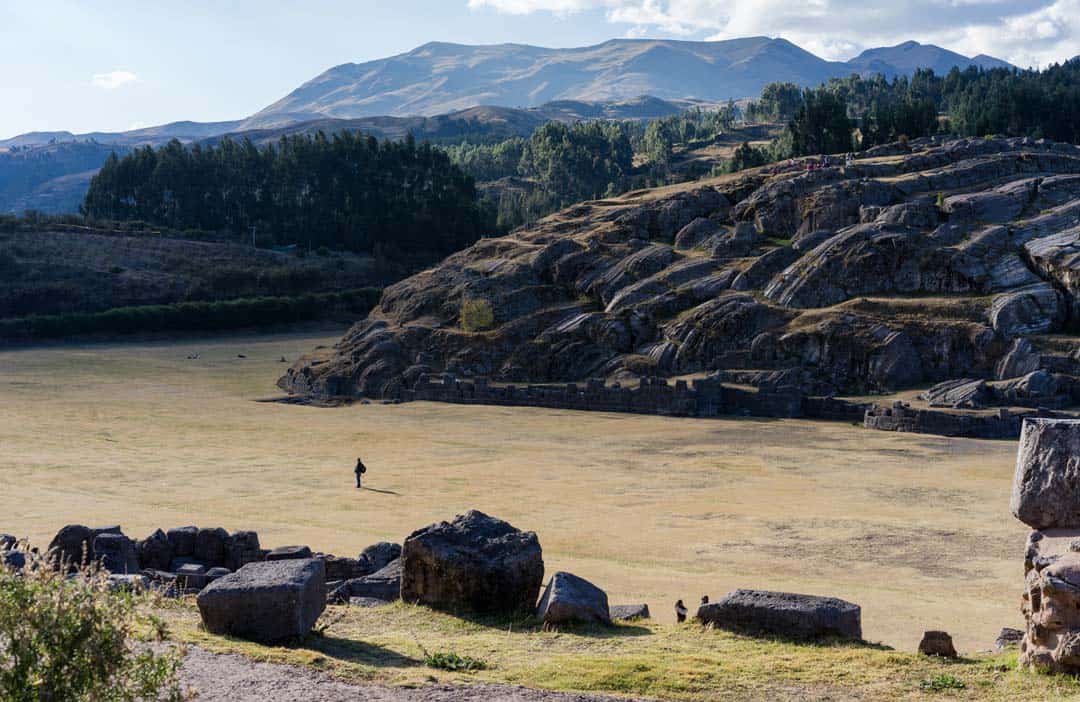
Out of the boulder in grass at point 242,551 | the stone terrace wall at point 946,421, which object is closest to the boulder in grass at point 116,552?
the boulder in grass at point 242,551

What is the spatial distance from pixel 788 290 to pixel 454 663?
6038 centimetres

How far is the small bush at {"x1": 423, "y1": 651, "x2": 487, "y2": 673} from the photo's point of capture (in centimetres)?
1628

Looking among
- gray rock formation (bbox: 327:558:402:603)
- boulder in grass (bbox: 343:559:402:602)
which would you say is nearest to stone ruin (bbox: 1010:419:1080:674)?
gray rock formation (bbox: 327:558:402:603)

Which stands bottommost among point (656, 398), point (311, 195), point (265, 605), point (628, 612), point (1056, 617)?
point (656, 398)

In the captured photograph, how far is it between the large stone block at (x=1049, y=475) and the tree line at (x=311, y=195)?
121511mm

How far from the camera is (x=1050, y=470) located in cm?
1614

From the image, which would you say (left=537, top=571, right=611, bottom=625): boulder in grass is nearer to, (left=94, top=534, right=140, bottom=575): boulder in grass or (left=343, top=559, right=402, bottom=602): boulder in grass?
(left=343, top=559, right=402, bottom=602): boulder in grass

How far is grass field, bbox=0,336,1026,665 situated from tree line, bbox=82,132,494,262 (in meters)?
68.0

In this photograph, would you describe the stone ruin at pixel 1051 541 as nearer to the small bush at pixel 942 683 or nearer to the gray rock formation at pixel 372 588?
the small bush at pixel 942 683

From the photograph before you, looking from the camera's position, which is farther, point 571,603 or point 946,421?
point 946,421

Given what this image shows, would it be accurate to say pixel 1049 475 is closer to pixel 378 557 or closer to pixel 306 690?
pixel 306 690

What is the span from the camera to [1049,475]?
16.1m

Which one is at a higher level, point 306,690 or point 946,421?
point 306,690

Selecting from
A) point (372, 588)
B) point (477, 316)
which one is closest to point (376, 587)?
point (372, 588)
